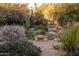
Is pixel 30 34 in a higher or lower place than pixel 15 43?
higher

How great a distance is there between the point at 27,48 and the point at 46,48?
22cm

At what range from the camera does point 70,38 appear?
2.02 m

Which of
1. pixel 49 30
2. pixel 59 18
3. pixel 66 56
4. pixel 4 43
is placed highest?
pixel 59 18

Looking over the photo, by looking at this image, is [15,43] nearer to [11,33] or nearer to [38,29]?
[11,33]

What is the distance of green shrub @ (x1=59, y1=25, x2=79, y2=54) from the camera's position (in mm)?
2007

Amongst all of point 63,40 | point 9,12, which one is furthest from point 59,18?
point 9,12

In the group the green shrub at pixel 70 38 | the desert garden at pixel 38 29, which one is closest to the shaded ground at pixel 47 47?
the desert garden at pixel 38 29

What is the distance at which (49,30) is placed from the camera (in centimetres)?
204

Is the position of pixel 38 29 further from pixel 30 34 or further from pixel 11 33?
pixel 11 33

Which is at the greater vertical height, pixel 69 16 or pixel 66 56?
pixel 69 16

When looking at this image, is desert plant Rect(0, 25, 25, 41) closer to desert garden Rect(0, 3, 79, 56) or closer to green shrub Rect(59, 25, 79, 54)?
desert garden Rect(0, 3, 79, 56)

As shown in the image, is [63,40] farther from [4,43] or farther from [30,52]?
[4,43]

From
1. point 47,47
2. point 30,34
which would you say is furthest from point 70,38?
point 30,34

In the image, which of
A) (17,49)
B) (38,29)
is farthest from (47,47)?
(17,49)
